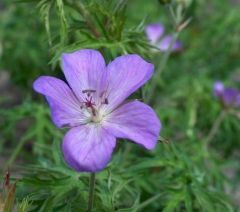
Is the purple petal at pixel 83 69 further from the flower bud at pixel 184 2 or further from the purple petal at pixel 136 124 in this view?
the flower bud at pixel 184 2

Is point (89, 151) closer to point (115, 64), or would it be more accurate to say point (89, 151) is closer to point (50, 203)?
point (115, 64)

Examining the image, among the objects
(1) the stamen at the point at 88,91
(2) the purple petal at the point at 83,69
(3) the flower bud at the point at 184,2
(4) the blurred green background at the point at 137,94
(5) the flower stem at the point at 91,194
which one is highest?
(2) the purple petal at the point at 83,69

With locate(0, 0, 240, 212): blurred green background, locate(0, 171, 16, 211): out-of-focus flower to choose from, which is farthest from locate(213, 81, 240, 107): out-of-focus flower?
locate(0, 171, 16, 211): out-of-focus flower

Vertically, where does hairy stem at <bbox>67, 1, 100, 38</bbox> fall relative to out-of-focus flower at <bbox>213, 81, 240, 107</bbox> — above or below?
above

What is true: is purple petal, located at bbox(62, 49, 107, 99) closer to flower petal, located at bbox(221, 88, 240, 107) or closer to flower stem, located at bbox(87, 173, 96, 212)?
flower stem, located at bbox(87, 173, 96, 212)

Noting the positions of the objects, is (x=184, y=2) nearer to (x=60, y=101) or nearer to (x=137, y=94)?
(x=137, y=94)

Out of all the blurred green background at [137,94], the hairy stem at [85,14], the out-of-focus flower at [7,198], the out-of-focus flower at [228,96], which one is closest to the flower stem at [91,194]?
the blurred green background at [137,94]

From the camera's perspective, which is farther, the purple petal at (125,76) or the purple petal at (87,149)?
the purple petal at (125,76)
